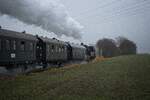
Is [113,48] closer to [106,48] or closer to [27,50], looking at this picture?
[106,48]

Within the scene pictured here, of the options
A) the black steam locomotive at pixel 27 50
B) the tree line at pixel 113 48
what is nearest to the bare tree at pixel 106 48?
the tree line at pixel 113 48

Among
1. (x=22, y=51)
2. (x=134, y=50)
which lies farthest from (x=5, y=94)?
(x=134, y=50)

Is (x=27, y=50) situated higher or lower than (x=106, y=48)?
lower

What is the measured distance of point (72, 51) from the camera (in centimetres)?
3288

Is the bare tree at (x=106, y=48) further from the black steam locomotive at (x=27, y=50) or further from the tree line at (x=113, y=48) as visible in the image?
the black steam locomotive at (x=27, y=50)

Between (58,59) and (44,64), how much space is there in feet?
12.2

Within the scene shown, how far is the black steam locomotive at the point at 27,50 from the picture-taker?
1598cm

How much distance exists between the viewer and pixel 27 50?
19.2 m

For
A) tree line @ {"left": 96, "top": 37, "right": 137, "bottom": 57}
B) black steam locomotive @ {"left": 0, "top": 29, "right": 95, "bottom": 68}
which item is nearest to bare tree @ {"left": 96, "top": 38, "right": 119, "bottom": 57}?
tree line @ {"left": 96, "top": 37, "right": 137, "bottom": 57}

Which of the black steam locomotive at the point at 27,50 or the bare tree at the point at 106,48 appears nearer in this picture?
the black steam locomotive at the point at 27,50

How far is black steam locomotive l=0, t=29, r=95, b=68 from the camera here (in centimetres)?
1598

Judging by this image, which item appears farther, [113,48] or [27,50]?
[113,48]

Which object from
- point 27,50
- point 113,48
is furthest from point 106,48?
point 27,50

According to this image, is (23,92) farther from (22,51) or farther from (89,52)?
(89,52)
